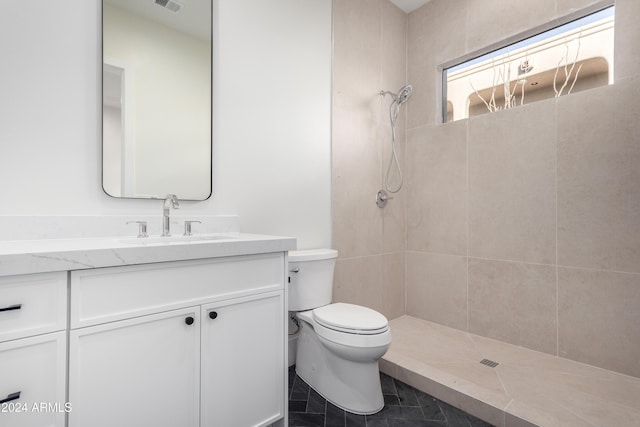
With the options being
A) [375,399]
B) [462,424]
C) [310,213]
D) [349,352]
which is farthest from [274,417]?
[310,213]

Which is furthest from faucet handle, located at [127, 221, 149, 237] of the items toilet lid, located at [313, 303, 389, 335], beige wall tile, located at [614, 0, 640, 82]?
beige wall tile, located at [614, 0, 640, 82]

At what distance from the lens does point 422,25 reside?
2697mm

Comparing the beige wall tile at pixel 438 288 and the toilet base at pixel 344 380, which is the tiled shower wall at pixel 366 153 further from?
the toilet base at pixel 344 380

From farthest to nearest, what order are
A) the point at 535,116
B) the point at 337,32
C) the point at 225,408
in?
the point at 337,32 < the point at 535,116 < the point at 225,408

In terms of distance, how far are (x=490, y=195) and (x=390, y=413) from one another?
158 cm

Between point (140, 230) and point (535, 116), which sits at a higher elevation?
point (535, 116)

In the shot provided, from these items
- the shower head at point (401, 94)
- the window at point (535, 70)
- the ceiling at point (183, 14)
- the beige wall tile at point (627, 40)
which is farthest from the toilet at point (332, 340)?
the beige wall tile at point (627, 40)

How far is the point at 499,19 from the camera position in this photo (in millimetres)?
2256

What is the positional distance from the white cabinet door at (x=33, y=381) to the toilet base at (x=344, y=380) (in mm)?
1128

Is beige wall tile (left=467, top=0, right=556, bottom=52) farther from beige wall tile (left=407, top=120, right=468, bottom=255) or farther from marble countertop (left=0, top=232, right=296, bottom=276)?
marble countertop (left=0, top=232, right=296, bottom=276)

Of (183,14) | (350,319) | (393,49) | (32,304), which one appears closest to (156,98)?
(183,14)

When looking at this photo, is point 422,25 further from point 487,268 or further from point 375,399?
point 375,399

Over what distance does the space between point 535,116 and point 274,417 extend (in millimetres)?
2300

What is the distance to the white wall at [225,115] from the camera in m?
1.25
